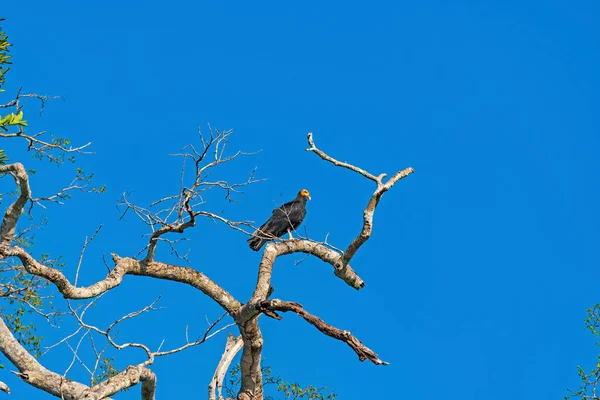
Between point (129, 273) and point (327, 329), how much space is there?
10.1 feet

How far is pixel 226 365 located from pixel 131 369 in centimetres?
237

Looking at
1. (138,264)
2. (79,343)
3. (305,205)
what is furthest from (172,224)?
→ (305,205)

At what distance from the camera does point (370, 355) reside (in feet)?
26.5

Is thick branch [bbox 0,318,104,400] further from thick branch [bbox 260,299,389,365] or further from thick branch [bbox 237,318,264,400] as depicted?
thick branch [bbox 260,299,389,365]

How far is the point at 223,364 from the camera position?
11.6 m

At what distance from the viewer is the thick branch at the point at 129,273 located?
31.1 ft

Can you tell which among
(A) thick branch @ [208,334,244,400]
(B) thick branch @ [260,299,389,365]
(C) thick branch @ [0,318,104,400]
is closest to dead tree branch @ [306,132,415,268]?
(B) thick branch @ [260,299,389,365]

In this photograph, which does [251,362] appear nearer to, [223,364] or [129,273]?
[223,364]

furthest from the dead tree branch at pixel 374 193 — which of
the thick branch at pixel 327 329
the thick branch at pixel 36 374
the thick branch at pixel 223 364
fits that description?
the thick branch at pixel 36 374

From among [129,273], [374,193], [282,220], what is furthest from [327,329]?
[282,220]

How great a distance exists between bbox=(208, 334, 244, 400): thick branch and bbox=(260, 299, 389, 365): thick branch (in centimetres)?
239

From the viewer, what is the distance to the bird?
44.1 ft

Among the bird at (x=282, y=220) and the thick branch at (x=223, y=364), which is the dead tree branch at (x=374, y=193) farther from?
the thick branch at (x=223, y=364)

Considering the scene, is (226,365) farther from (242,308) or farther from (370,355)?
(370,355)
